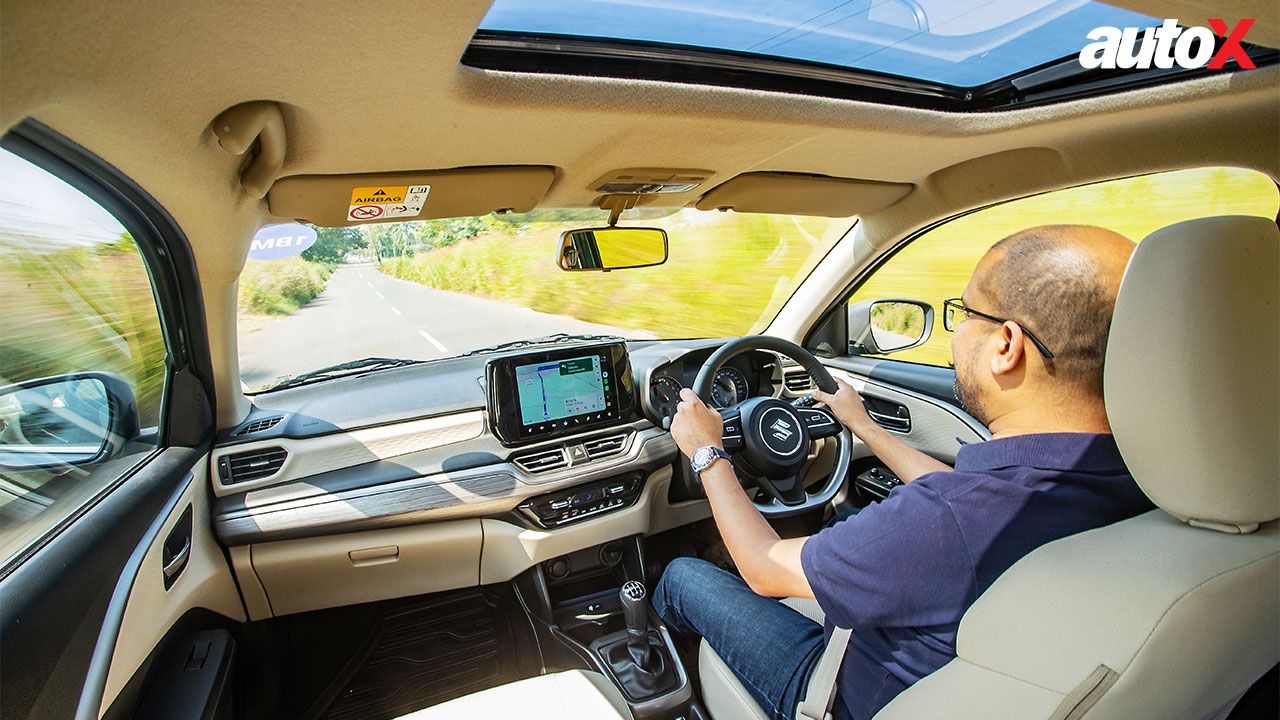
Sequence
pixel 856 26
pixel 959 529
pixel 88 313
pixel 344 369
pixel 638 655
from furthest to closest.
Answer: pixel 344 369, pixel 638 655, pixel 88 313, pixel 856 26, pixel 959 529

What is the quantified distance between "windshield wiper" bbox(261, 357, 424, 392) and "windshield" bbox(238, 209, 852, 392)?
30mm

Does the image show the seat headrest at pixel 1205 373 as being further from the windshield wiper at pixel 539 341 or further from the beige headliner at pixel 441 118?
the windshield wiper at pixel 539 341

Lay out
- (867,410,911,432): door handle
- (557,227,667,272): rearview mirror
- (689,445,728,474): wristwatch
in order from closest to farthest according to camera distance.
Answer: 1. (689,445,728,474): wristwatch
2. (557,227,667,272): rearview mirror
3. (867,410,911,432): door handle

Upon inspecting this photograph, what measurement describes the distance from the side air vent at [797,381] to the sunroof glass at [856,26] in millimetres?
1693

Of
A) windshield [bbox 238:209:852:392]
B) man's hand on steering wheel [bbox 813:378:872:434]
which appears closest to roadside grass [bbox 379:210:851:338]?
windshield [bbox 238:209:852:392]

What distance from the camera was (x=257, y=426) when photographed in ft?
7.96

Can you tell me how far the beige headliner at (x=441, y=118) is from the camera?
1.18 metres

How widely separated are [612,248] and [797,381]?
1.26 meters

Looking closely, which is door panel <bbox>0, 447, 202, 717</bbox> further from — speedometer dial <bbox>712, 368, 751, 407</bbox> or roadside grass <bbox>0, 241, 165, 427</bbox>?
speedometer dial <bbox>712, 368, 751, 407</bbox>

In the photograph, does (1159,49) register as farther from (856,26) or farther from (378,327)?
(378,327)

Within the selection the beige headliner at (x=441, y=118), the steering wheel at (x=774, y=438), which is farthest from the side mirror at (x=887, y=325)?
the steering wheel at (x=774, y=438)

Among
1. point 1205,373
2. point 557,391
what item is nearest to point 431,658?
point 557,391

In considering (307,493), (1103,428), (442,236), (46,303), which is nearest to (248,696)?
(307,493)

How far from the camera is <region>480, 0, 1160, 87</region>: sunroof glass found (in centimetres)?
156
